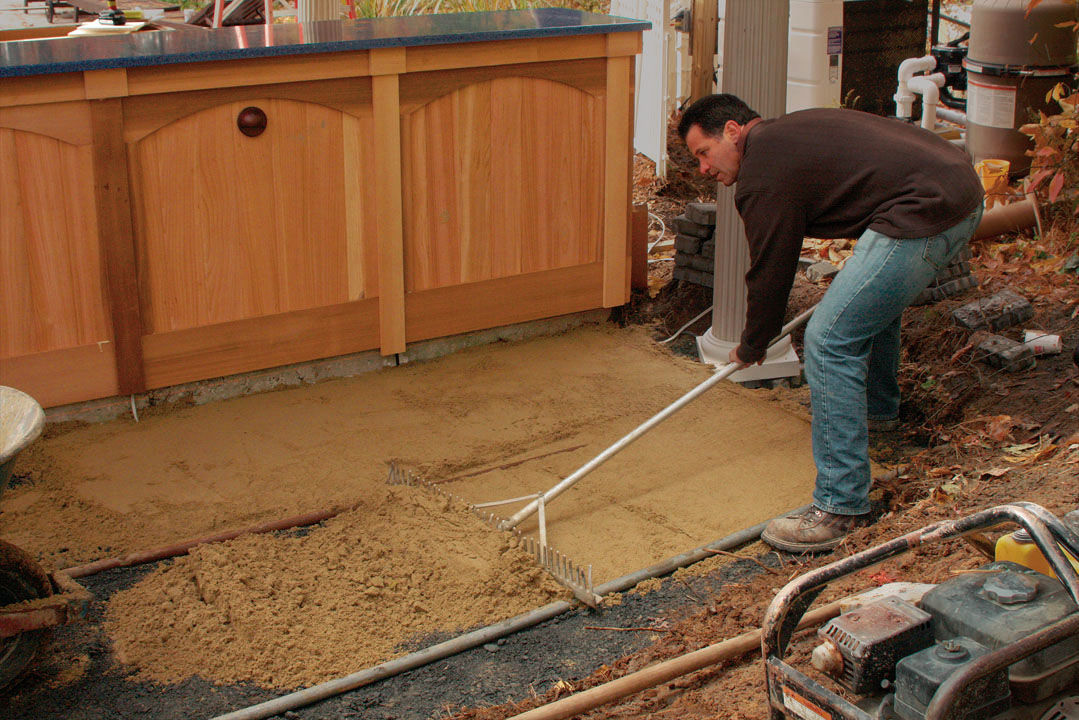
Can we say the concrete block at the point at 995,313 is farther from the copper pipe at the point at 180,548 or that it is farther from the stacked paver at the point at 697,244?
the copper pipe at the point at 180,548

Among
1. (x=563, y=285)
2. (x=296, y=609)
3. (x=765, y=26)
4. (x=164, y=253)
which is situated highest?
(x=765, y=26)

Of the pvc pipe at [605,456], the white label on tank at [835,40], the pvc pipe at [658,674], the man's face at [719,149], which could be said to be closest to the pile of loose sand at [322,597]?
the pvc pipe at [605,456]

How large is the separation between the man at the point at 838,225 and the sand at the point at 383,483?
17.2 inches

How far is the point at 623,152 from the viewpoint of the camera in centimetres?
601

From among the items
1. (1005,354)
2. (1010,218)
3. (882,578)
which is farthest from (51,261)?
(1010,218)

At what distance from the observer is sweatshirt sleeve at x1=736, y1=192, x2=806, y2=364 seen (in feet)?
12.3

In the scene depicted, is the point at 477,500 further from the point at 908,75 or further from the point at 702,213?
the point at 908,75

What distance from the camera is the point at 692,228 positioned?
6.16 m

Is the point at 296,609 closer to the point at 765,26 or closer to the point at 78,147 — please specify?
the point at 78,147

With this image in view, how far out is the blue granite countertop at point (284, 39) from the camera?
4574 mm

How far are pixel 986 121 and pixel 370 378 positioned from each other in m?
4.52

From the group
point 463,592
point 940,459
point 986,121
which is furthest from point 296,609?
point 986,121

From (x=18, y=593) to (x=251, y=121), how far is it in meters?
2.48

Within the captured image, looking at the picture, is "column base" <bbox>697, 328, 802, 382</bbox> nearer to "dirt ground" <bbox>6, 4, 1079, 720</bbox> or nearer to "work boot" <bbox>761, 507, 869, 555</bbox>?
"dirt ground" <bbox>6, 4, 1079, 720</bbox>
